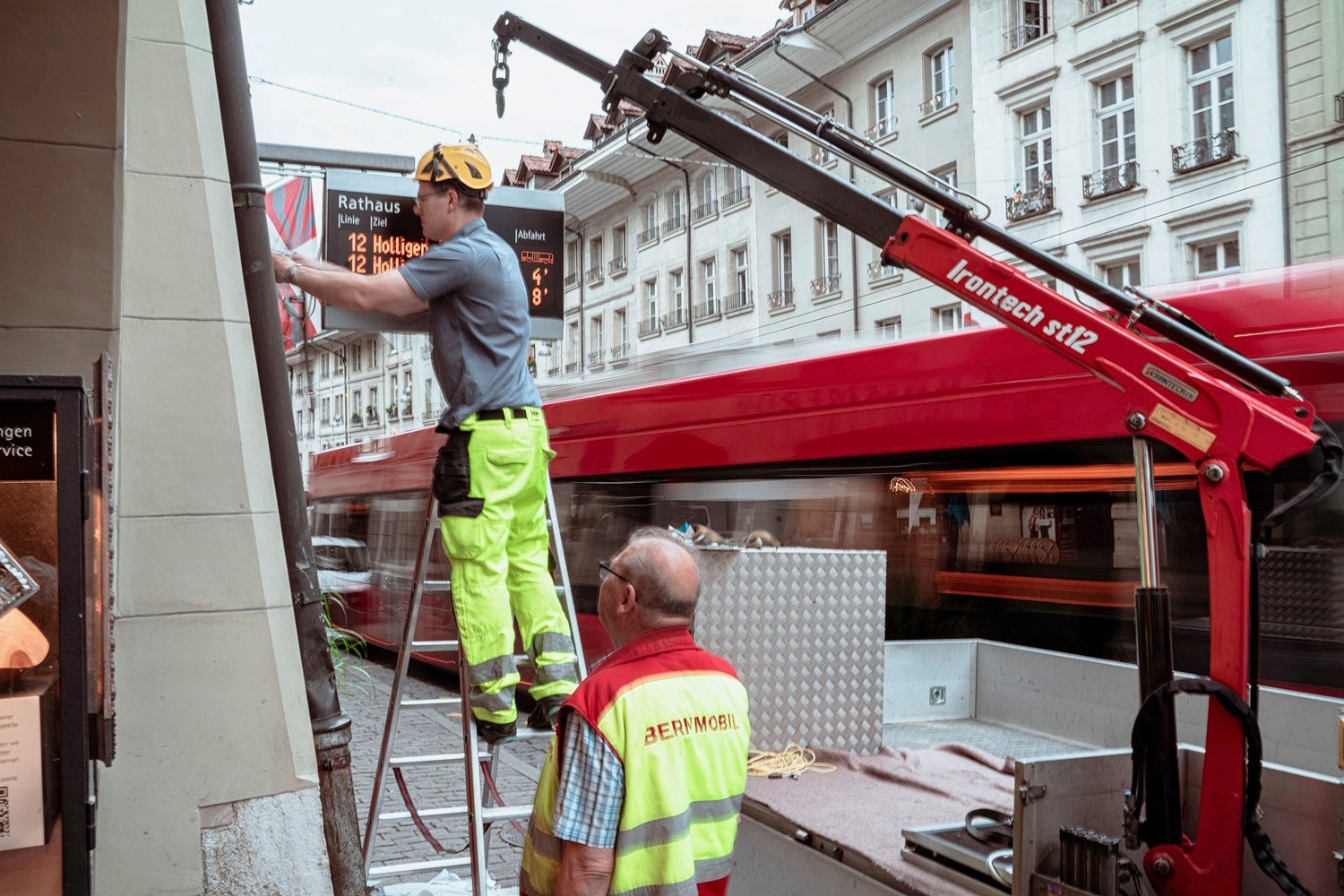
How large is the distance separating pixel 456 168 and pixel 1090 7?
21.6 m

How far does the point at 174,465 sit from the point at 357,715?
7.32 m

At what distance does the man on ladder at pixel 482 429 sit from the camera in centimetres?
415

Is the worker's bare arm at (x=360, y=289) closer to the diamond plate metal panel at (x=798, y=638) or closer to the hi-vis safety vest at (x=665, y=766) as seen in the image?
the diamond plate metal panel at (x=798, y=638)

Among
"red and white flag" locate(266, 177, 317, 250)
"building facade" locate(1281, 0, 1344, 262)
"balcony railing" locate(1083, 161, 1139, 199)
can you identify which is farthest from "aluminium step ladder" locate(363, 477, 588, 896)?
"balcony railing" locate(1083, 161, 1139, 199)

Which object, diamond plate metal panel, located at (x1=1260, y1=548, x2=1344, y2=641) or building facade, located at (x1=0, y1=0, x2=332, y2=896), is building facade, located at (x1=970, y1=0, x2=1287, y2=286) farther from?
building facade, located at (x1=0, y1=0, x2=332, y2=896)

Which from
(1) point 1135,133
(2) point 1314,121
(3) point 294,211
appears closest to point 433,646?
(3) point 294,211

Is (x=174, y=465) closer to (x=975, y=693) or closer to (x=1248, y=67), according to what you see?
(x=975, y=693)

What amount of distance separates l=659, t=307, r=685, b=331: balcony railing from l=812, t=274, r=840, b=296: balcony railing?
24.7 feet

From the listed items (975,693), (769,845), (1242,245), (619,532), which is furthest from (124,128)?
(1242,245)

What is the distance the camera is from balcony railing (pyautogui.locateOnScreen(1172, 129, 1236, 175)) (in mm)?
20062

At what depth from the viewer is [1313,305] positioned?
6.16 m

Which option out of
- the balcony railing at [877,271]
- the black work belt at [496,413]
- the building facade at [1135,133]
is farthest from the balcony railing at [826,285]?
the black work belt at [496,413]

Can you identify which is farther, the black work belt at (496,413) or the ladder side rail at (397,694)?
the ladder side rail at (397,694)

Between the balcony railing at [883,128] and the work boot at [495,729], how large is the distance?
25.1 metres
